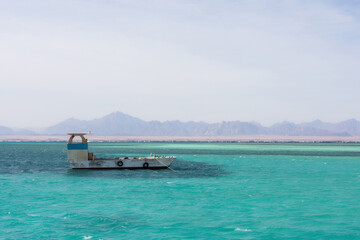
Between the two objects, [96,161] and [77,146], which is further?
[96,161]

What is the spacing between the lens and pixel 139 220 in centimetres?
2972

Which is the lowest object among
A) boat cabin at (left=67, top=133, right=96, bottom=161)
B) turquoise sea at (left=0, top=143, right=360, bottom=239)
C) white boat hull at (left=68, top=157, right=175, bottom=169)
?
turquoise sea at (left=0, top=143, right=360, bottom=239)

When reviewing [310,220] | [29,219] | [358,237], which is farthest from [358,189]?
[29,219]

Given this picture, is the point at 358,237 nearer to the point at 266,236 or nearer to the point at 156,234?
the point at 266,236

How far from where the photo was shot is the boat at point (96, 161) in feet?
229

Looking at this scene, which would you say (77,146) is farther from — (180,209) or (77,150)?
(180,209)

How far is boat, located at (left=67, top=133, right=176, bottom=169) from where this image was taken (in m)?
69.9

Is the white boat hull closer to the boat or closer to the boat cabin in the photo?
the boat

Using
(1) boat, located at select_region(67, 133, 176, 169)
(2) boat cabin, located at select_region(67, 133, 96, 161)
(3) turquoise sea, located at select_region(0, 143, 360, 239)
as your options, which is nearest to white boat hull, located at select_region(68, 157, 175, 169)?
(1) boat, located at select_region(67, 133, 176, 169)

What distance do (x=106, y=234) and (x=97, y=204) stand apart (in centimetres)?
1056

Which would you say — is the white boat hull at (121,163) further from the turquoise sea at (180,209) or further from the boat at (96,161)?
the turquoise sea at (180,209)

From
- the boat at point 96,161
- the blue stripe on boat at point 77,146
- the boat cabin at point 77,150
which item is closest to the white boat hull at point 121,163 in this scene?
the boat at point 96,161

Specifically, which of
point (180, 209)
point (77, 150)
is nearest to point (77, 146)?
point (77, 150)

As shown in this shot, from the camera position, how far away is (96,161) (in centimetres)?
7069
